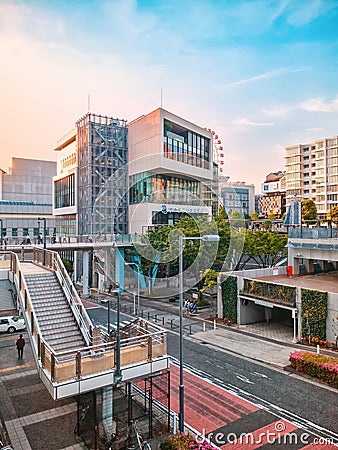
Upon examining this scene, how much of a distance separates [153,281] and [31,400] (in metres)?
27.5

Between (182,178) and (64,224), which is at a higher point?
(182,178)

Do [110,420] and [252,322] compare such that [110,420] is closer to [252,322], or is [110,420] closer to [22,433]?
[22,433]

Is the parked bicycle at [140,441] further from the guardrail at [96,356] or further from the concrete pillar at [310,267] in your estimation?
the concrete pillar at [310,267]

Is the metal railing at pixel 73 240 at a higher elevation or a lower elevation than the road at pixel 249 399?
higher

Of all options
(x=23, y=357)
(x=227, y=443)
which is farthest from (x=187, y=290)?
(x=227, y=443)

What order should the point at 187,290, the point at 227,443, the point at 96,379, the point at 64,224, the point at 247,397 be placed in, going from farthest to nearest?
the point at 64,224 < the point at 187,290 < the point at 247,397 < the point at 227,443 < the point at 96,379

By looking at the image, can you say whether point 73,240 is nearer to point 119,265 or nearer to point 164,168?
point 119,265

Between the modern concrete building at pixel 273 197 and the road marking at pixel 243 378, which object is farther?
the modern concrete building at pixel 273 197

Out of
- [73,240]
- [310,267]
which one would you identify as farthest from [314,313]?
[73,240]

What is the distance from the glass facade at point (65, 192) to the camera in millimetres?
58094

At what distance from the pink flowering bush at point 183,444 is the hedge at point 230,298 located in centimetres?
1685

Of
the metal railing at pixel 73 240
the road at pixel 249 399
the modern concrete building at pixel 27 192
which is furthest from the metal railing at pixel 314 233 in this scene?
the modern concrete building at pixel 27 192

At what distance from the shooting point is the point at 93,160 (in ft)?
170

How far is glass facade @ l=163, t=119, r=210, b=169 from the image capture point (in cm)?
4972
